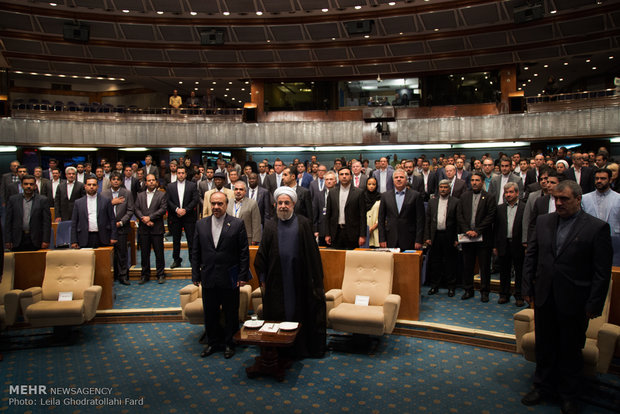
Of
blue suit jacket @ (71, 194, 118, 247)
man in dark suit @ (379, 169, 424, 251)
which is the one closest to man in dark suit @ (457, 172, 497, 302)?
man in dark suit @ (379, 169, 424, 251)

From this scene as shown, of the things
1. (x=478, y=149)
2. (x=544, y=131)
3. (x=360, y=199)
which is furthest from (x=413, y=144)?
(x=360, y=199)

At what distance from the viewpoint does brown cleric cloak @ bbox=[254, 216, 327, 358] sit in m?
3.95

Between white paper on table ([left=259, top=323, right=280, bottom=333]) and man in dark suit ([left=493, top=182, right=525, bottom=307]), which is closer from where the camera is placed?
white paper on table ([left=259, top=323, right=280, bottom=333])

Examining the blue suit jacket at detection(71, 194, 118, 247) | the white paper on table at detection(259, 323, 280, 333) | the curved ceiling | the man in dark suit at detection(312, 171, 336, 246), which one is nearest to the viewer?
the white paper on table at detection(259, 323, 280, 333)

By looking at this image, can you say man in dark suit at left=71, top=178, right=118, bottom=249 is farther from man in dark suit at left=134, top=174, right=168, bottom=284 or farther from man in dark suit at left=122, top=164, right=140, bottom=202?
man in dark suit at left=122, top=164, right=140, bottom=202

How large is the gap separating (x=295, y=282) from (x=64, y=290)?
247cm

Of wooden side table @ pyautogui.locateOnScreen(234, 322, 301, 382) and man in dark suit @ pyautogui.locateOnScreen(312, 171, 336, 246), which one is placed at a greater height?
man in dark suit @ pyautogui.locateOnScreen(312, 171, 336, 246)

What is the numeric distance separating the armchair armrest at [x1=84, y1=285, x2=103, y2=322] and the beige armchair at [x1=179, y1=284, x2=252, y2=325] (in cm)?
88

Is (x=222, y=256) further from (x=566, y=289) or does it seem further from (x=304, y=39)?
(x=304, y=39)

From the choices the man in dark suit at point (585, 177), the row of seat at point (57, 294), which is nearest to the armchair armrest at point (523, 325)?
the man in dark suit at point (585, 177)

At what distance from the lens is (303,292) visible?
3.97 meters

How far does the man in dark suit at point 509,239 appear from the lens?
Result: 5.05 metres

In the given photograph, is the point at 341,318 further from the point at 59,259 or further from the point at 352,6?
the point at 352,6
